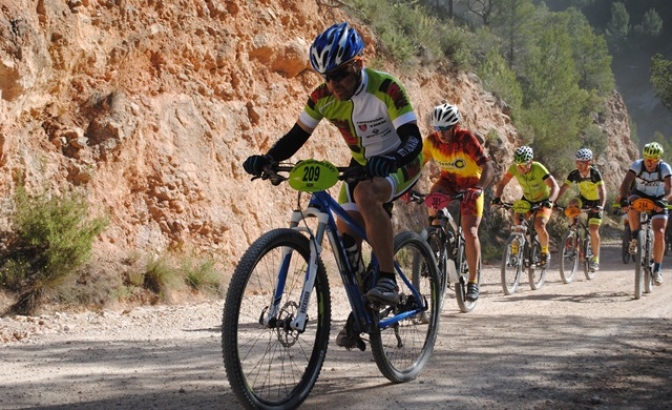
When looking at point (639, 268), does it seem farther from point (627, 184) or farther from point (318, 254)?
point (318, 254)

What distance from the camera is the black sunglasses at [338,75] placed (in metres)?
4.68

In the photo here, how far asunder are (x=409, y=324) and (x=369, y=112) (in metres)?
1.59

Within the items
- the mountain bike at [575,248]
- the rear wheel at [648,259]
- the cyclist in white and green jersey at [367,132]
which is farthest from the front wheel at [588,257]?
the cyclist in white and green jersey at [367,132]

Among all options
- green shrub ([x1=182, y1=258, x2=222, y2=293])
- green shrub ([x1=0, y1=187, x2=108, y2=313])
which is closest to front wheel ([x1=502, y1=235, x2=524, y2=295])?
green shrub ([x1=182, y1=258, x2=222, y2=293])

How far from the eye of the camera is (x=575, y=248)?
1314 centimetres

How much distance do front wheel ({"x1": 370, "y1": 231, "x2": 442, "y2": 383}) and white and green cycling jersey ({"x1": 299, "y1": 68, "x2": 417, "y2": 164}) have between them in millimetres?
727

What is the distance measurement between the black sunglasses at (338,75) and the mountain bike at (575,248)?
29.4 feet

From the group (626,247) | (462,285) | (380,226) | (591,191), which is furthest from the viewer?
(626,247)

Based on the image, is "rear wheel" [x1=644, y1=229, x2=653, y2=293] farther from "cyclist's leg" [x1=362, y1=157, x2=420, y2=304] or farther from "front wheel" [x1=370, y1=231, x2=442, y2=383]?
"cyclist's leg" [x1=362, y1=157, x2=420, y2=304]

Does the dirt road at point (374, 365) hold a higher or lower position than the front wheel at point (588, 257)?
lower

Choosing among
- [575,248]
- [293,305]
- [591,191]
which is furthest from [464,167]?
[591,191]

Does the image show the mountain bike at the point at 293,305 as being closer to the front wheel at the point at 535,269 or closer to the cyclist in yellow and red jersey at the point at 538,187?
the front wheel at the point at 535,269

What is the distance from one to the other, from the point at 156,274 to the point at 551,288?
20.7ft

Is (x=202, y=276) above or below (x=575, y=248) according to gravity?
below
